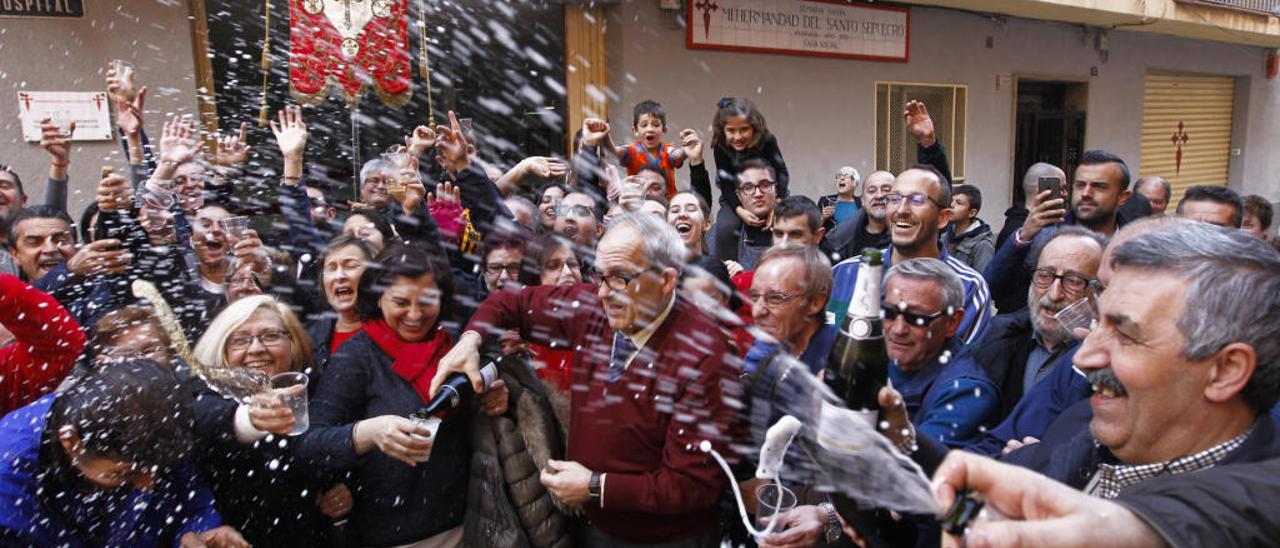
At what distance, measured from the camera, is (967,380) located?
8.35 ft

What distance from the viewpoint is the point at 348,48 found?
741 cm

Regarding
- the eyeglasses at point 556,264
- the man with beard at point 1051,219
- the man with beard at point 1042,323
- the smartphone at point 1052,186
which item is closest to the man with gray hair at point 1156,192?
the man with beard at point 1051,219

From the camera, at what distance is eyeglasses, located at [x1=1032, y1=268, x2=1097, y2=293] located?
10.3 ft

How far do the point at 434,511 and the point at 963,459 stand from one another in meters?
2.03

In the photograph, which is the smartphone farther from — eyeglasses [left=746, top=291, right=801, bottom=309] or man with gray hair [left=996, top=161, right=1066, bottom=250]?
eyeglasses [left=746, top=291, right=801, bottom=309]

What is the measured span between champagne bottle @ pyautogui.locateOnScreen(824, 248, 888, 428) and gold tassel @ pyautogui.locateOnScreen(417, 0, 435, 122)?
6.75 meters

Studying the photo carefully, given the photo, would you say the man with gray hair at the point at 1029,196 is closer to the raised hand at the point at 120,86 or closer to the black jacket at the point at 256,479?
the black jacket at the point at 256,479

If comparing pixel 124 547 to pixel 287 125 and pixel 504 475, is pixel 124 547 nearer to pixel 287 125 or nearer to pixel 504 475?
pixel 504 475

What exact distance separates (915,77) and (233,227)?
10.5 metres

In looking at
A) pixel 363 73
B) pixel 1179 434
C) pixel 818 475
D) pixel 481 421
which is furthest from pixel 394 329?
pixel 363 73

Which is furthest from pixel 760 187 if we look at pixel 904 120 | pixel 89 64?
pixel 904 120

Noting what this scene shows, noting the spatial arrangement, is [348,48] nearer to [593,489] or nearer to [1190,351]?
[593,489]

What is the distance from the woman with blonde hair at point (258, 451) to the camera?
260 cm

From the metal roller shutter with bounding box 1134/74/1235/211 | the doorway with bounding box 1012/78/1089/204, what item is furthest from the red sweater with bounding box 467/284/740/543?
the metal roller shutter with bounding box 1134/74/1235/211
